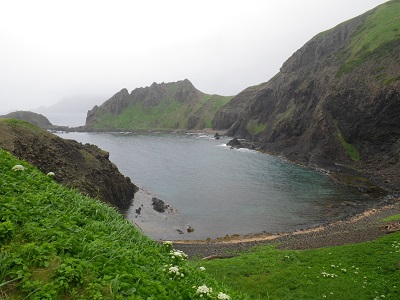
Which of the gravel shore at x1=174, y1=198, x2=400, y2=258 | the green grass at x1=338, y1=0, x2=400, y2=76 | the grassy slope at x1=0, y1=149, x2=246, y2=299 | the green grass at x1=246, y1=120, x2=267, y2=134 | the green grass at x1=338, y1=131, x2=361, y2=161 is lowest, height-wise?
the gravel shore at x1=174, y1=198, x2=400, y2=258

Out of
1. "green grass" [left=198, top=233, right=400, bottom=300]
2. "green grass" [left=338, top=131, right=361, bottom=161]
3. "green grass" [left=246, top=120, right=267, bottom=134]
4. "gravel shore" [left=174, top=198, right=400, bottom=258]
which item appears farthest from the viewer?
"green grass" [left=246, top=120, right=267, bottom=134]

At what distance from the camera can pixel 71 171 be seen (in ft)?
167

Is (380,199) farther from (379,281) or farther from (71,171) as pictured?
(71,171)

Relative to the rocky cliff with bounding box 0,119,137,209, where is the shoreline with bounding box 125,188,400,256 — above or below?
below

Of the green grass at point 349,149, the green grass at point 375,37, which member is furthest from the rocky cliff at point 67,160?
the green grass at point 375,37

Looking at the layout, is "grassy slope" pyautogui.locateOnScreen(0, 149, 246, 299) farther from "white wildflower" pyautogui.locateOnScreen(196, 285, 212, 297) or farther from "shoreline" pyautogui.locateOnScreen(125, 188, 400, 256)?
"shoreline" pyautogui.locateOnScreen(125, 188, 400, 256)

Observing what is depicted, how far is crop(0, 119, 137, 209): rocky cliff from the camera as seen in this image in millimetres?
45031

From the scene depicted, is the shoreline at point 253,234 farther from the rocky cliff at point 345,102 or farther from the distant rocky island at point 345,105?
the rocky cliff at point 345,102

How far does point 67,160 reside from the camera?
175ft

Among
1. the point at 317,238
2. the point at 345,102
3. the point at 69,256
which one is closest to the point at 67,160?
the point at 317,238

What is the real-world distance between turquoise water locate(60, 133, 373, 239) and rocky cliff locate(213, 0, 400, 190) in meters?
13.9

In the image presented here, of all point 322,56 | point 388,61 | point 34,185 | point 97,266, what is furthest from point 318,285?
point 322,56

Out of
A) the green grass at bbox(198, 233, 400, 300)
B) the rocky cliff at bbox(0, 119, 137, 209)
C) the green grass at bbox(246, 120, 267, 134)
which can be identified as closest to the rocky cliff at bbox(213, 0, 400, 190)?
the green grass at bbox(246, 120, 267, 134)

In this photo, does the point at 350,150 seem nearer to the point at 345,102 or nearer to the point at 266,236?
the point at 345,102
